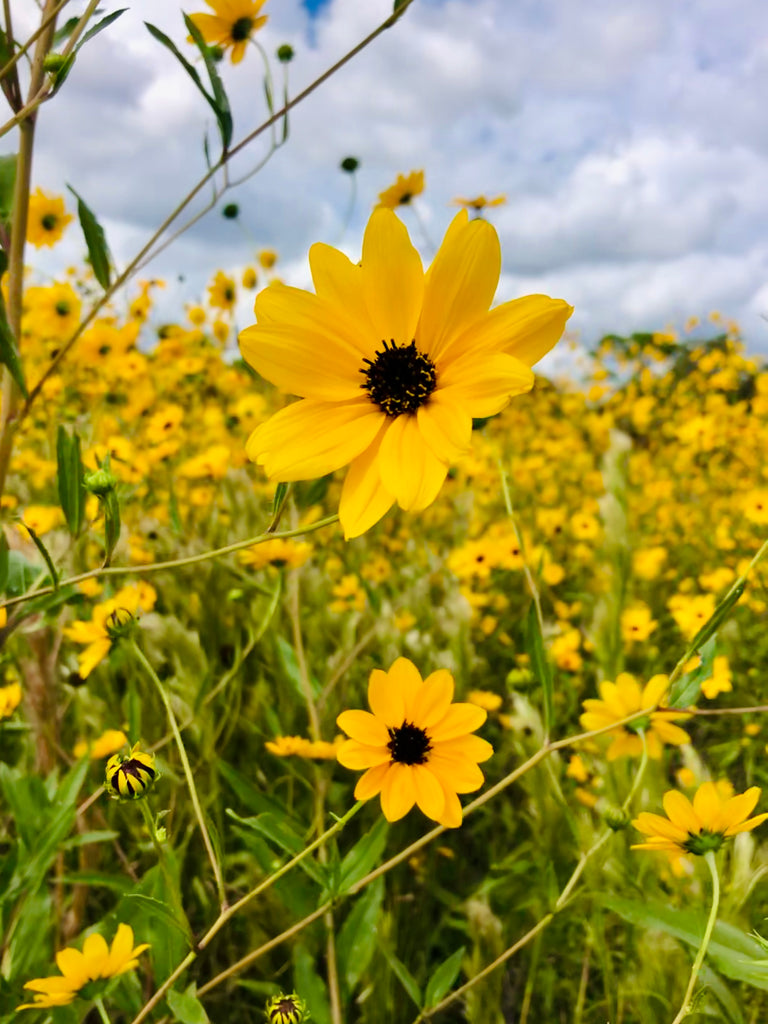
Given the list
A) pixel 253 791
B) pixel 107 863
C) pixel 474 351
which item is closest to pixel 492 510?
pixel 107 863

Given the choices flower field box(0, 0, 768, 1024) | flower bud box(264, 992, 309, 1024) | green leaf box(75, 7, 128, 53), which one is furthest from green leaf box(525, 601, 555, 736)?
green leaf box(75, 7, 128, 53)

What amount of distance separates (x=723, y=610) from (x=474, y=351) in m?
0.19

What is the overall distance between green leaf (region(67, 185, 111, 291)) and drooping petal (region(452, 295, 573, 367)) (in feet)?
1.01

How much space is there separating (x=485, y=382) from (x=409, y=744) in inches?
8.7

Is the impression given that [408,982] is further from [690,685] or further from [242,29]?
[242,29]

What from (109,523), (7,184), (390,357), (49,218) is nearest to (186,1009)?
(109,523)

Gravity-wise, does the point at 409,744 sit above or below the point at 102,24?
below

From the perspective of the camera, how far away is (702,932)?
20.3 inches

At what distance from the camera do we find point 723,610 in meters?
0.42

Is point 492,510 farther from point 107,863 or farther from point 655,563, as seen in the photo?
point 107,863

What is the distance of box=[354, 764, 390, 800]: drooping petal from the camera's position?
450 mm

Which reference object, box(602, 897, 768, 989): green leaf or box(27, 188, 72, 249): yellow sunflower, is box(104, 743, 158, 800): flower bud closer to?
box(602, 897, 768, 989): green leaf

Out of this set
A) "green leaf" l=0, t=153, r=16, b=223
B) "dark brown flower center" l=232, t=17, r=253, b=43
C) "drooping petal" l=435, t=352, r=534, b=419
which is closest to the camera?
"drooping petal" l=435, t=352, r=534, b=419

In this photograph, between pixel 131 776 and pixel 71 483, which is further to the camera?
pixel 71 483
